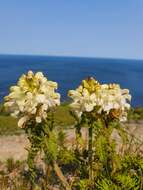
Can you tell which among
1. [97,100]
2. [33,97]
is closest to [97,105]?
[97,100]

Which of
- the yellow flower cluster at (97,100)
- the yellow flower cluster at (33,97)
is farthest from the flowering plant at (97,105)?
the yellow flower cluster at (33,97)

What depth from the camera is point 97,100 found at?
551 centimetres

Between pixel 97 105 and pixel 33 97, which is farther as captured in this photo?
pixel 97 105

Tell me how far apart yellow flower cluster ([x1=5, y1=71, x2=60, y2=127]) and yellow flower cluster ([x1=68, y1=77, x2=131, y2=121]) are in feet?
0.96

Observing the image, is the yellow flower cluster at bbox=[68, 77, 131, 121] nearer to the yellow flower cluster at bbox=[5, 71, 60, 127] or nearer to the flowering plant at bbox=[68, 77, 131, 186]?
the flowering plant at bbox=[68, 77, 131, 186]

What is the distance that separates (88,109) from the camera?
543cm

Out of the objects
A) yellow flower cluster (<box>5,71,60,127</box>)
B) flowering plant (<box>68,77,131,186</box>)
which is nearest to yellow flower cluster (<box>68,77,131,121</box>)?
flowering plant (<box>68,77,131,186</box>)

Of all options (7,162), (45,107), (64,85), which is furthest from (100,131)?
(64,85)

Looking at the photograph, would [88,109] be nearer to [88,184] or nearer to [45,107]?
[45,107]

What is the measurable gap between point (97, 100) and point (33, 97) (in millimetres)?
683

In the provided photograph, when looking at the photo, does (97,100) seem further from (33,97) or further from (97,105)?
(33,97)

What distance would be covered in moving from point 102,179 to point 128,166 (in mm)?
525

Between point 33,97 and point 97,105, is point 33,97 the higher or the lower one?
the higher one

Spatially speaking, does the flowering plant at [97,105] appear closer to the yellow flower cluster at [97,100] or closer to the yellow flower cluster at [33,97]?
the yellow flower cluster at [97,100]
